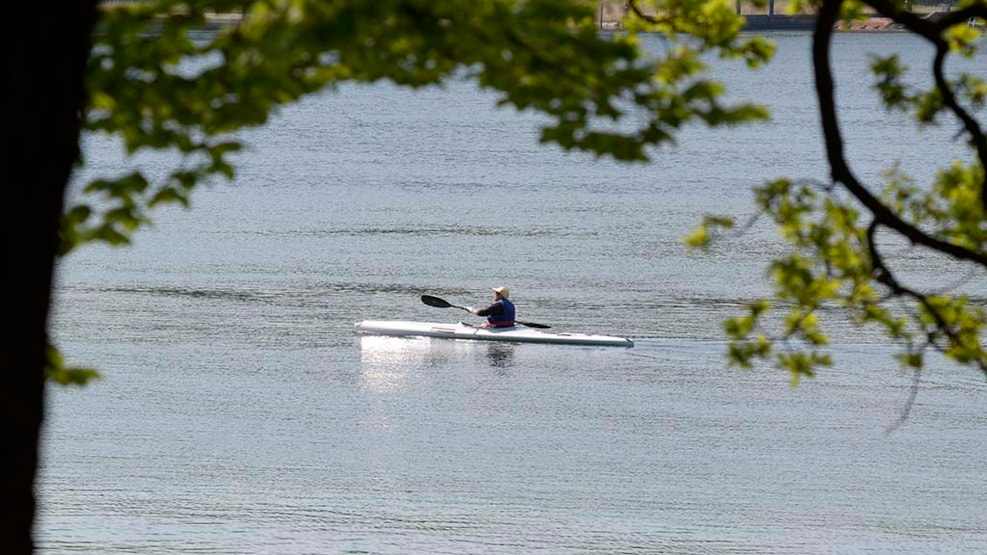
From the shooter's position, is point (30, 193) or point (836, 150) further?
point (836, 150)

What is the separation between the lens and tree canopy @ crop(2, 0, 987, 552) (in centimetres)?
526

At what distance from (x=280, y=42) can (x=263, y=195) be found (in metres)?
63.0

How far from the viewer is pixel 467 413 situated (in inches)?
1254

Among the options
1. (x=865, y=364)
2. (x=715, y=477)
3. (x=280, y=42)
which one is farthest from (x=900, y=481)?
(x=280, y=42)

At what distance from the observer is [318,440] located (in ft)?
97.5

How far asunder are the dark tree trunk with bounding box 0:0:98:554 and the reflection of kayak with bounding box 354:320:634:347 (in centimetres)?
3052

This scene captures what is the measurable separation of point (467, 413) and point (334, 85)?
999 inches

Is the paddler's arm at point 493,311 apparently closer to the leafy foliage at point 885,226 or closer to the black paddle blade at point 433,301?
the black paddle blade at point 433,301

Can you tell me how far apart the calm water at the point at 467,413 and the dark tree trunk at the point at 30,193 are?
9.60 metres

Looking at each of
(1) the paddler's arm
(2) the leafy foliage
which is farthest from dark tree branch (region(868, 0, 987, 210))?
(1) the paddler's arm

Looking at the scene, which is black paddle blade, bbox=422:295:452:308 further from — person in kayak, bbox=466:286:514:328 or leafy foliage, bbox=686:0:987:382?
leafy foliage, bbox=686:0:987:382

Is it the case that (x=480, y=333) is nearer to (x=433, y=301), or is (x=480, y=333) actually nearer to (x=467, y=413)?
(x=433, y=301)

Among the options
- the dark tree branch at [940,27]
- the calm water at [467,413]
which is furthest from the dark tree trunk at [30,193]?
the calm water at [467,413]

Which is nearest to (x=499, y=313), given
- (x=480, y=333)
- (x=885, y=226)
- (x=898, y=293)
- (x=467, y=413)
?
(x=480, y=333)
